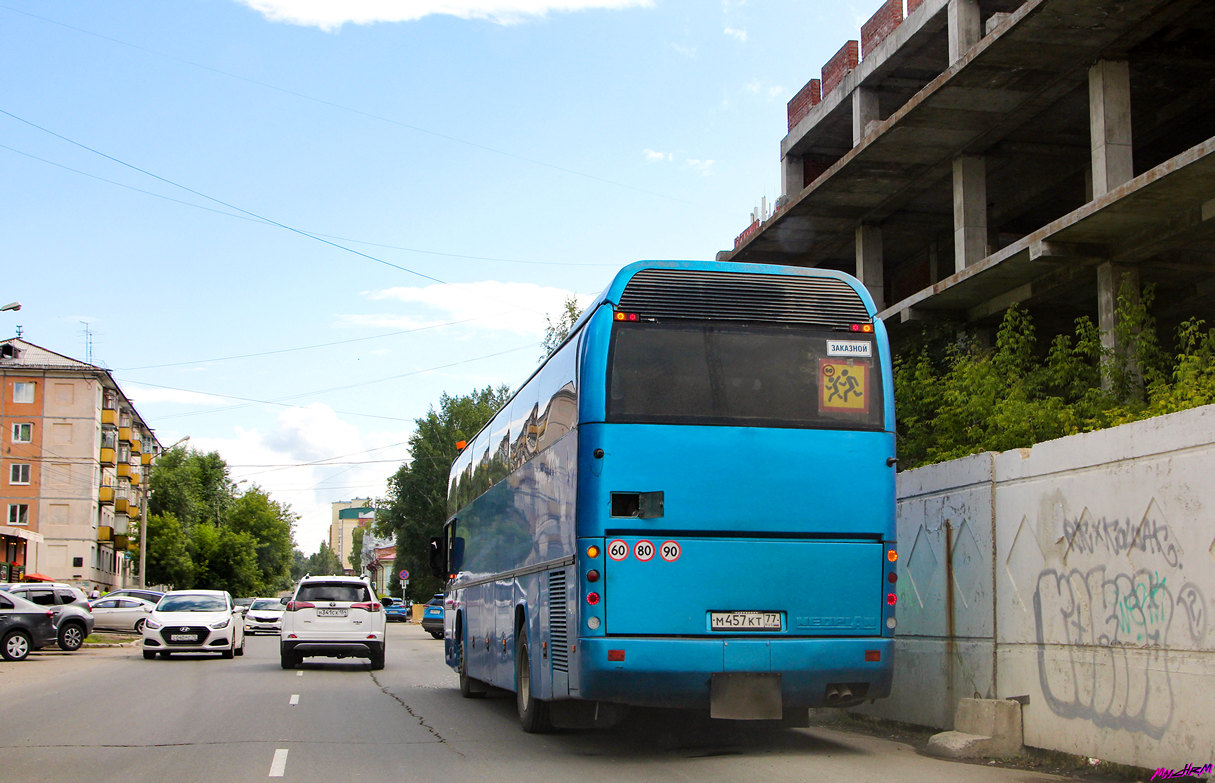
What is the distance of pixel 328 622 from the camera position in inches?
930

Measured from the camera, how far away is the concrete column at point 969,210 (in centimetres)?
2719

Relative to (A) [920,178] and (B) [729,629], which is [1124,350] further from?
(B) [729,629]

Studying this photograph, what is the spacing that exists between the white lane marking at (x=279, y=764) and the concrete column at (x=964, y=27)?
21.1 metres

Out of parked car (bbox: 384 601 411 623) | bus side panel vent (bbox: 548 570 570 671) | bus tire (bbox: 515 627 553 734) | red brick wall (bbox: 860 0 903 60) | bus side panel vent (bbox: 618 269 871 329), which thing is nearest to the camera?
bus side panel vent (bbox: 618 269 871 329)

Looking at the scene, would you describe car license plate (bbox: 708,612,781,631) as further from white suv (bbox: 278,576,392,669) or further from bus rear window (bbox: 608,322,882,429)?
white suv (bbox: 278,576,392,669)

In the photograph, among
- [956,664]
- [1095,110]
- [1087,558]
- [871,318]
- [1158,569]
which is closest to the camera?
[1158,569]

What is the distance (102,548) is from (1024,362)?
84.3 m

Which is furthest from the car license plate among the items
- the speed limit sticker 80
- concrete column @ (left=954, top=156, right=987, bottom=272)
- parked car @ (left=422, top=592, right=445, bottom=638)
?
parked car @ (left=422, top=592, right=445, bottom=638)

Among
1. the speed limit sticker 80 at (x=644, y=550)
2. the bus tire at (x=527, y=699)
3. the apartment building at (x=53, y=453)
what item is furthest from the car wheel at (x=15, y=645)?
the apartment building at (x=53, y=453)

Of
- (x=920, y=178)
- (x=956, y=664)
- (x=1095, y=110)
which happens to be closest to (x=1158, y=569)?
(x=956, y=664)

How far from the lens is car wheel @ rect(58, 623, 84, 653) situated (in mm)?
32438

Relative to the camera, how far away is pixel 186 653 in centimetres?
3262

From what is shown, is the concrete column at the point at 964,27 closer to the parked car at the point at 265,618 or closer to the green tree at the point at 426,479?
the parked car at the point at 265,618

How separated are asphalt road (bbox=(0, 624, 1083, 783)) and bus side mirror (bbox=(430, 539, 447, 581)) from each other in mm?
2388
